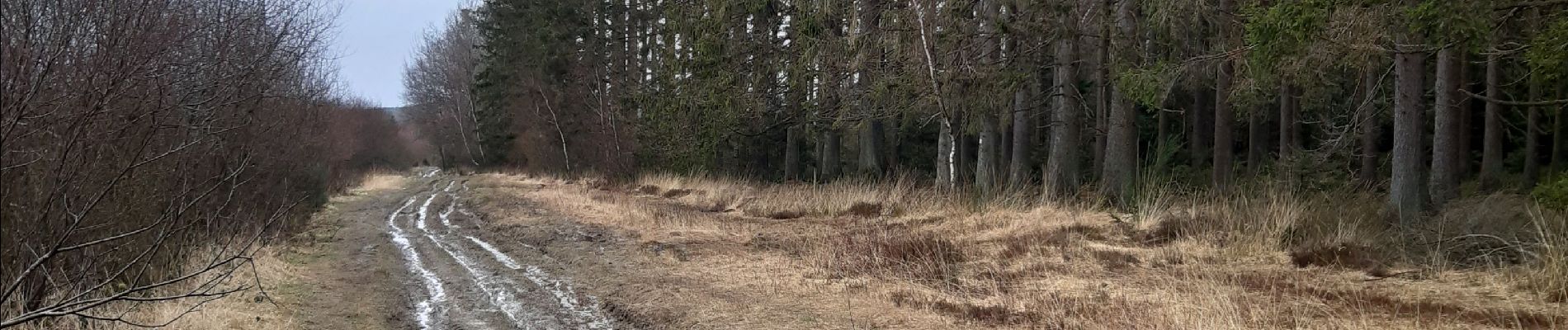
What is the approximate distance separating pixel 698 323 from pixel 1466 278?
5.00m

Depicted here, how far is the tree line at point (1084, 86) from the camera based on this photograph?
8.79 metres

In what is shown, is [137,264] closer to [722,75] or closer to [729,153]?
[722,75]

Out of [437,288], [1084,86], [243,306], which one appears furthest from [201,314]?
[1084,86]

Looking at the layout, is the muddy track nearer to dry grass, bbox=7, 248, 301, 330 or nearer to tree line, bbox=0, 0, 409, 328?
dry grass, bbox=7, 248, 301, 330

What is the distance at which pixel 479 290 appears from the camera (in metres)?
7.76

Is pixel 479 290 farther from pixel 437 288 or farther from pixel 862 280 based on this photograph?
pixel 862 280

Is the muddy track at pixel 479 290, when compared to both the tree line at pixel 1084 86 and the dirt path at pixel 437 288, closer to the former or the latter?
the dirt path at pixel 437 288

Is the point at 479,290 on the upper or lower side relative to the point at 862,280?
lower

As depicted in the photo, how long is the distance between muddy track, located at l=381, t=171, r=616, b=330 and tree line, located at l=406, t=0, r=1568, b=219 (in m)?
6.31

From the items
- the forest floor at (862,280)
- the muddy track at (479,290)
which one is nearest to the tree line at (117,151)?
the forest floor at (862,280)

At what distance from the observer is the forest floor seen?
5.18m

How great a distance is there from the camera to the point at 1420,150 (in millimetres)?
10633

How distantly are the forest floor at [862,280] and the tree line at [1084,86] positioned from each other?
196cm

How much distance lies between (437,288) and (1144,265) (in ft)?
20.1
